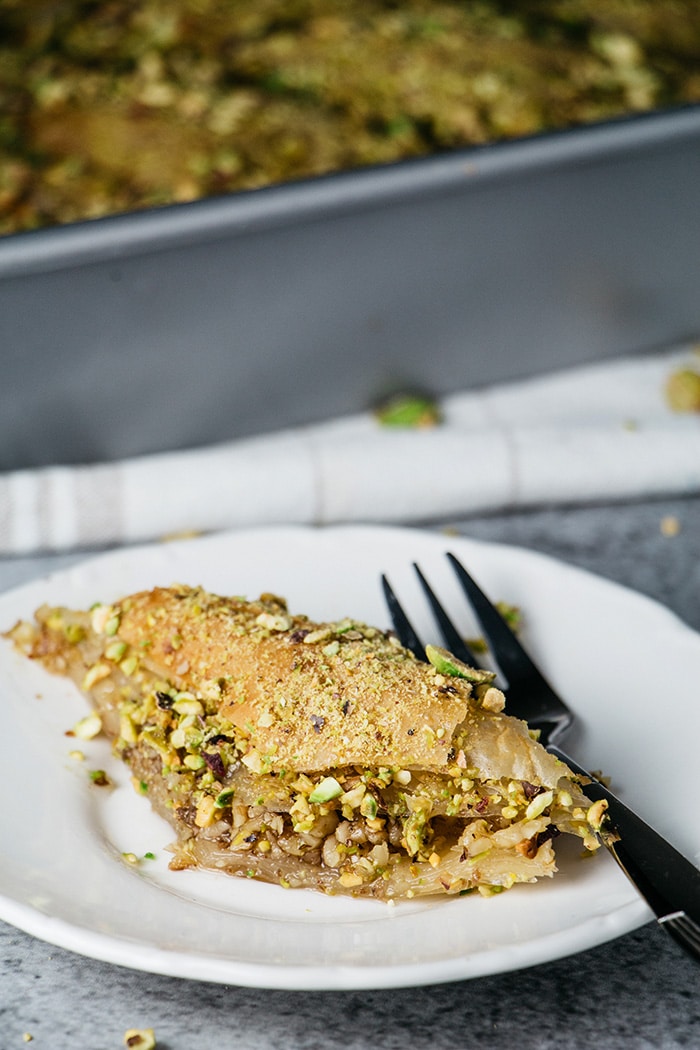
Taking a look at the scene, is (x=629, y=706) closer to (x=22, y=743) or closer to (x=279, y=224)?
(x=22, y=743)

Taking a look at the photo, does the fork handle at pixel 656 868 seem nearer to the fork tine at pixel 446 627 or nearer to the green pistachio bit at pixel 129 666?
the fork tine at pixel 446 627

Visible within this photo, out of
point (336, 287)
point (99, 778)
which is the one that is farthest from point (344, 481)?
point (99, 778)

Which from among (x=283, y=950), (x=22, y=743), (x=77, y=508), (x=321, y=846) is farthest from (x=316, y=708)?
(x=77, y=508)

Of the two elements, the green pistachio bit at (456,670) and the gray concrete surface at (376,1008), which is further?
the green pistachio bit at (456,670)

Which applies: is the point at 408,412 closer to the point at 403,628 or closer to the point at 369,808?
the point at 403,628

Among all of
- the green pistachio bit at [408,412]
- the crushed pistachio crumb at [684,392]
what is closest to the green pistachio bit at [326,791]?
the green pistachio bit at [408,412]

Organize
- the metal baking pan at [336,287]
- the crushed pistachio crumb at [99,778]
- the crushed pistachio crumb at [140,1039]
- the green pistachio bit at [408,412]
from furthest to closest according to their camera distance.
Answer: the green pistachio bit at [408,412] → the metal baking pan at [336,287] → the crushed pistachio crumb at [99,778] → the crushed pistachio crumb at [140,1039]

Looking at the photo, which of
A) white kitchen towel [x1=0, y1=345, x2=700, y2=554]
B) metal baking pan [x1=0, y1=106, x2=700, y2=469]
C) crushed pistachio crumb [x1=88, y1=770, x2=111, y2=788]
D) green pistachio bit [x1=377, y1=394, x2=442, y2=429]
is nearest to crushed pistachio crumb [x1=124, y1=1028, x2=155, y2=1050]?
crushed pistachio crumb [x1=88, y1=770, x2=111, y2=788]

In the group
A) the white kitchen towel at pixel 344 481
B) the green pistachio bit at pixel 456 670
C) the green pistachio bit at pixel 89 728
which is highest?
the green pistachio bit at pixel 456 670
